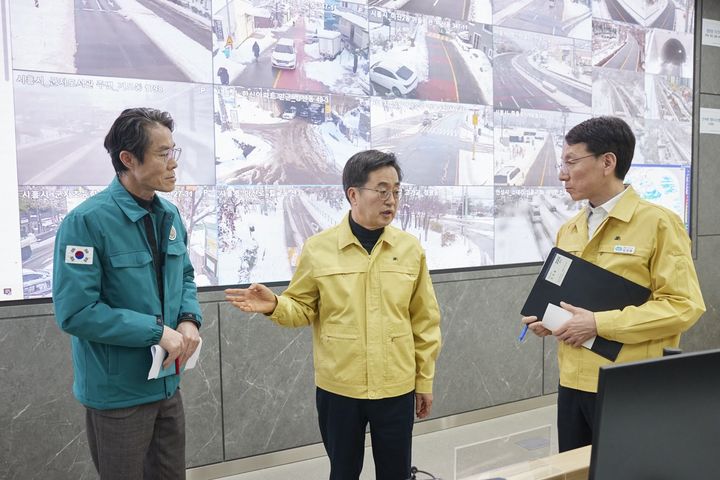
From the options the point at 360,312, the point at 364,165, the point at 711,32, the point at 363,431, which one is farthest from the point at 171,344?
the point at 711,32

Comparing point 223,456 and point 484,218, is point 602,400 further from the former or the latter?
point 484,218

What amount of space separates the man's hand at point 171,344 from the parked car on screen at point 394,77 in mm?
2151

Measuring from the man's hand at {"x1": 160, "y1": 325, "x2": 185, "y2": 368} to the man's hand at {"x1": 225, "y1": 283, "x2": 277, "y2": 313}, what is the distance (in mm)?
206

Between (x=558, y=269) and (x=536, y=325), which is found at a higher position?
(x=558, y=269)

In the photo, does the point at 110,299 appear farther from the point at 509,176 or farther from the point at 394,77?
the point at 509,176

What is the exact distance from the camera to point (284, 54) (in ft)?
10.5

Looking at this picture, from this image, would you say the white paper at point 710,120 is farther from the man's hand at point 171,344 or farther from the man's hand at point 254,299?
the man's hand at point 171,344

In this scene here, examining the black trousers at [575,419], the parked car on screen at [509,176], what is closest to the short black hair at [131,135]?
the black trousers at [575,419]

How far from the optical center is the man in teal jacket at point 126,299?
1755 mm

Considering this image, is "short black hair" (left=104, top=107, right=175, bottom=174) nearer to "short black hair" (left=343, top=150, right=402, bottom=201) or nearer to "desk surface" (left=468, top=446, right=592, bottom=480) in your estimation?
"short black hair" (left=343, top=150, right=402, bottom=201)

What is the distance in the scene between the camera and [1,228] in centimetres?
258

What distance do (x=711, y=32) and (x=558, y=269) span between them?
4271 millimetres

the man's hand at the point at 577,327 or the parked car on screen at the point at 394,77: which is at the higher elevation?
the parked car on screen at the point at 394,77

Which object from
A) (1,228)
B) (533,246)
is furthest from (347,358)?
(533,246)
